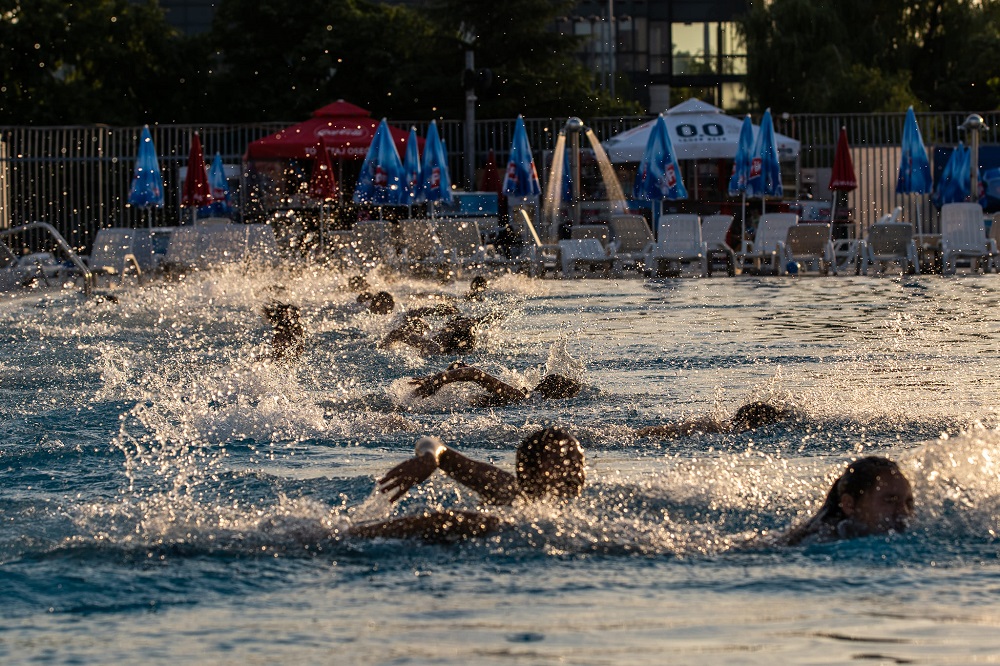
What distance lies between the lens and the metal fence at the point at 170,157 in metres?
25.3

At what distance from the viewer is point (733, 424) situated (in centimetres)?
797

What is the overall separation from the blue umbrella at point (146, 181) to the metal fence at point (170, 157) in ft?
9.01

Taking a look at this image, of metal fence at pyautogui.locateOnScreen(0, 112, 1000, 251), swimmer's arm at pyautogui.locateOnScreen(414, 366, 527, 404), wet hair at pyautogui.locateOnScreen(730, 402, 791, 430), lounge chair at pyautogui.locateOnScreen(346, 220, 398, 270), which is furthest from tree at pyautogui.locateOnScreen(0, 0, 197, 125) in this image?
wet hair at pyautogui.locateOnScreen(730, 402, 791, 430)

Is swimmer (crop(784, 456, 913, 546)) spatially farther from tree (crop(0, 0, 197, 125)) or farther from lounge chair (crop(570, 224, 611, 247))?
tree (crop(0, 0, 197, 125))

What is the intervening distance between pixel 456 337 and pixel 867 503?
648 centimetres

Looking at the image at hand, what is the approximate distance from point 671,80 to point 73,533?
5537cm

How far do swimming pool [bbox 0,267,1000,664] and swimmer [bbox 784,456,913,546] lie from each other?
6 centimetres

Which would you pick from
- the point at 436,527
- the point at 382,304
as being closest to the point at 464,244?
the point at 382,304

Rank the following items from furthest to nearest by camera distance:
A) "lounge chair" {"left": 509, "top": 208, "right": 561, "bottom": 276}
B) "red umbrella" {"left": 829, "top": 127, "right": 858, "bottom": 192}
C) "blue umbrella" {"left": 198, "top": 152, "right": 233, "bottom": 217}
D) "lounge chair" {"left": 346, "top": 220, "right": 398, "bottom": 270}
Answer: "blue umbrella" {"left": 198, "top": 152, "right": 233, "bottom": 217}, "red umbrella" {"left": 829, "top": 127, "right": 858, "bottom": 192}, "lounge chair" {"left": 509, "top": 208, "right": 561, "bottom": 276}, "lounge chair" {"left": 346, "top": 220, "right": 398, "bottom": 270}

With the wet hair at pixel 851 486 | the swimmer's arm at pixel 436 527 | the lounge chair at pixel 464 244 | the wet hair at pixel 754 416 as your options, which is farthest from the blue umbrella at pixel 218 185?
the wet hair at pixel 851 486

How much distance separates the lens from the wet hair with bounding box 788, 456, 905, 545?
17.9 feet

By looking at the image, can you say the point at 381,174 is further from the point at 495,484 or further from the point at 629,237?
the point at 495,484

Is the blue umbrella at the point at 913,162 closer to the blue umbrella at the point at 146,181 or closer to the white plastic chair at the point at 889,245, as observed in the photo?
the white plastic chair at the point at 889,245

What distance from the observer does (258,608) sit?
4926mm
